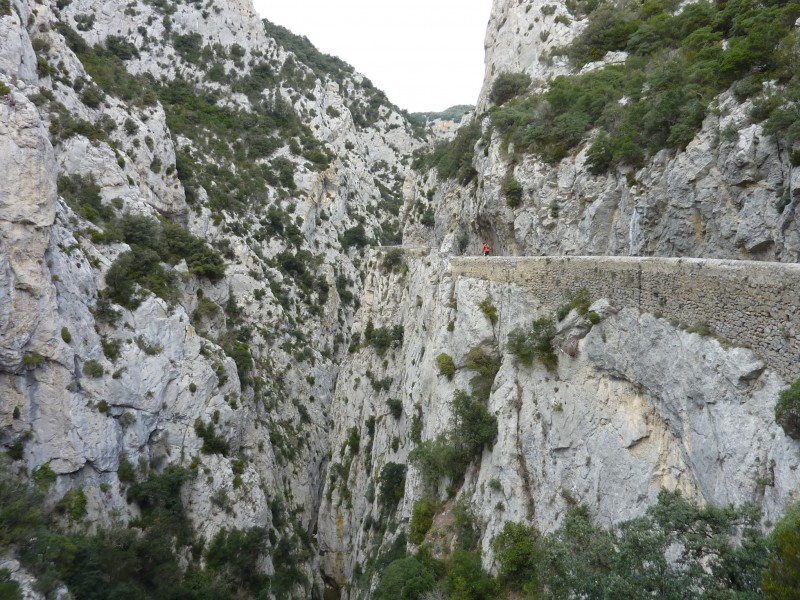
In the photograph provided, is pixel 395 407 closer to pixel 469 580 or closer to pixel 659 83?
pixel 469 580

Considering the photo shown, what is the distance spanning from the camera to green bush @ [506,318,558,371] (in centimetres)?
1636

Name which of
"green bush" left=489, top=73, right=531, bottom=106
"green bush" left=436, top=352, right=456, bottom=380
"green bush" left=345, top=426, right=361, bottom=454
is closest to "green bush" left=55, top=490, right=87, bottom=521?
"green bush" left=436, top=352, right=456, bottom=380

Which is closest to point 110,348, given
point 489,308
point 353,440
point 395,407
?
point 395,407

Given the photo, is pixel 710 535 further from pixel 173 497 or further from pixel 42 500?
pixel 173 497

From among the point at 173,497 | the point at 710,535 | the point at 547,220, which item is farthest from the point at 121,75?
the point at 710,535

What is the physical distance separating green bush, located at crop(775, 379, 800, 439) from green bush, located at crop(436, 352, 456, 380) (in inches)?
554

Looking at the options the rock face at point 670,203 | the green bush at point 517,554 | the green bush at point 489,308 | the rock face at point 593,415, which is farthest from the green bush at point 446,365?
the green bush at point 517,554

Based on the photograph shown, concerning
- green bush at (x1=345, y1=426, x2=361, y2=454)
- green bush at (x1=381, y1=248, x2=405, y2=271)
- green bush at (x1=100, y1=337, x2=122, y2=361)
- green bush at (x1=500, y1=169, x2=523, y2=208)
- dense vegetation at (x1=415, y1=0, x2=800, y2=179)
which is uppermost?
dense vegetation at (x1=415, y1=0, x2=800, y2=179)

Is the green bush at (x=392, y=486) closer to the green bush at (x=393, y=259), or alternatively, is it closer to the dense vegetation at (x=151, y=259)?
the green bush at (x=393, y=259)

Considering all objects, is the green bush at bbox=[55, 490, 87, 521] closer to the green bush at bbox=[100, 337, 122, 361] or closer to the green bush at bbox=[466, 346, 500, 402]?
the green bush at bbox=[100, 337, 122, 361]

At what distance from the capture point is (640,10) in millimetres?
31094

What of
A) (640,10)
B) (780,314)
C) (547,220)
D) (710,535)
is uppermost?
(640,10)

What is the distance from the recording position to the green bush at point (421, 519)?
1822 centimetres

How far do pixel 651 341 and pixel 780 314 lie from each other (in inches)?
148
